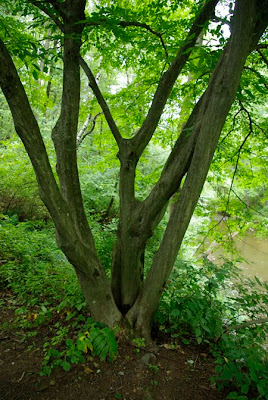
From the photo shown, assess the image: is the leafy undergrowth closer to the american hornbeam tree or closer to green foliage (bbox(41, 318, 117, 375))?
green foliage (bbox(41, 318, 117, 375))

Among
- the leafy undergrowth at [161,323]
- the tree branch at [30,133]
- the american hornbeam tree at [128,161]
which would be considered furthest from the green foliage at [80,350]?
the tree branch at [30,133]

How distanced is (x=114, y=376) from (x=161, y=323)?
822mm

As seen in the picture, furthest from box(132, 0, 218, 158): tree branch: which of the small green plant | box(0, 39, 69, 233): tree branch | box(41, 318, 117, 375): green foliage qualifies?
the small green plant

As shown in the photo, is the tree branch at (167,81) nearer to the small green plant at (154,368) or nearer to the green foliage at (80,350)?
the green foliage at (80,350)

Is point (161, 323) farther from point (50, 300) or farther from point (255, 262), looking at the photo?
point (255, 262)

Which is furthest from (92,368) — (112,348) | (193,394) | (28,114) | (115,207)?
(115,207)

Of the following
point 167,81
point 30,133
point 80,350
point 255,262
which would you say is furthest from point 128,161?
point 255,262

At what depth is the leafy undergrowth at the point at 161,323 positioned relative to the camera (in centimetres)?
214

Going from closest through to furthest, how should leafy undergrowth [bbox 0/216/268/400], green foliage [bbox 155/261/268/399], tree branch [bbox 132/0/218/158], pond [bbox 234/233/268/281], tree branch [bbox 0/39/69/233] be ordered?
tree branch [bbox 0/39/69/233], green foliage [bbox 155/261/268/399], leafy undergrowth [bbox 0/216/268/400], tree branch [bbox 132/0/218/158], pond [bbox 234/233/268/281]

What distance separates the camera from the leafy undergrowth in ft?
Result: 7.03

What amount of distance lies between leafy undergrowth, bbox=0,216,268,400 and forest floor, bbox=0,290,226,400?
5 centimetres

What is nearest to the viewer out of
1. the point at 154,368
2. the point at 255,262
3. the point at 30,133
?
the point at 30,133

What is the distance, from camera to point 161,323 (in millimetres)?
2852

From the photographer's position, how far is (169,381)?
7.34ft
